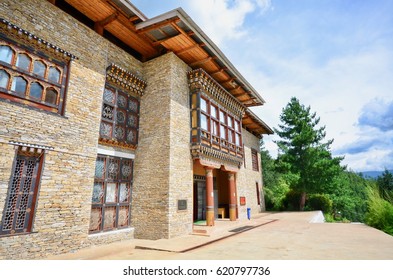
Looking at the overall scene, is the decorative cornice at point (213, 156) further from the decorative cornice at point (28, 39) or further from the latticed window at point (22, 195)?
the decorative cornice at point (28, 39)

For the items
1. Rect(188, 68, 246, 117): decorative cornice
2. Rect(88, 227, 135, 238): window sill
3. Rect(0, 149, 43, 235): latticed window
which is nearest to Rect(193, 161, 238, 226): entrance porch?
Rect(88, 227, 135, 238): window sill

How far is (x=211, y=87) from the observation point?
454 inches

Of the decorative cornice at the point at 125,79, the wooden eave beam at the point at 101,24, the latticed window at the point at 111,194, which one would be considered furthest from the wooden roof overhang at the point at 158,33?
the latticed window at the point at 111,194

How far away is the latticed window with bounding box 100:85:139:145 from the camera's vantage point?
895cm

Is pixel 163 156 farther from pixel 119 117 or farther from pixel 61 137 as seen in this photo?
pixel 61 137

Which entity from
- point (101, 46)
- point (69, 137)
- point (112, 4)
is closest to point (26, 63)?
point (69, 137)

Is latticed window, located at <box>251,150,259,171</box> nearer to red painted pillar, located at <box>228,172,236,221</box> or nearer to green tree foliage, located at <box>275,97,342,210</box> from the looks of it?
Answer: green tree foliage, located at <box>275,97,342,210</box>

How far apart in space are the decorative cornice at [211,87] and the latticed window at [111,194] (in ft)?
15.5

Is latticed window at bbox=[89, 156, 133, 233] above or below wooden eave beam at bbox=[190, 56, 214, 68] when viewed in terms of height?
below

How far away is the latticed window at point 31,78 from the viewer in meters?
6.12

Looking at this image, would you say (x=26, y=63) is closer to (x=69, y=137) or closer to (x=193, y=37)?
(x=69, y=137)

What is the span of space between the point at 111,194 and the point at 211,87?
268 inches

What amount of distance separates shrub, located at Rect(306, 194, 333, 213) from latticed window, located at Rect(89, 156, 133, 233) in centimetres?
1919
